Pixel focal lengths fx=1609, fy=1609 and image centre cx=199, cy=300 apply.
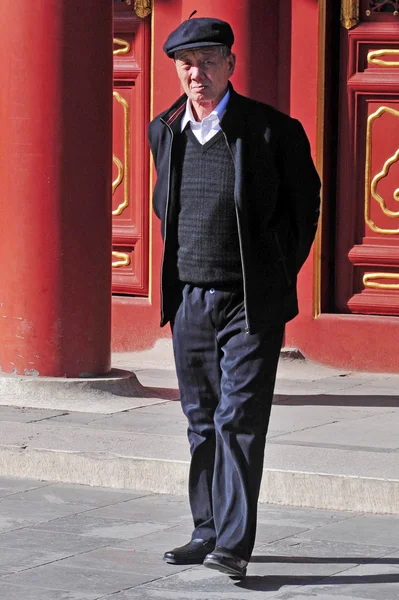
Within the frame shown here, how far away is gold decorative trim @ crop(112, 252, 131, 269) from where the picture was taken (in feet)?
34.5

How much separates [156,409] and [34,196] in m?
1.29

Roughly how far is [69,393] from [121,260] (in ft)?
7.25

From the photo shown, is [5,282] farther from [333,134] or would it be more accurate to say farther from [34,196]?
[333,134]

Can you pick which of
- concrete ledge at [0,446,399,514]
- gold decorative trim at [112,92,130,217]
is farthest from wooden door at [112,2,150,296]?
concrete ledge at [0,446,399,514]

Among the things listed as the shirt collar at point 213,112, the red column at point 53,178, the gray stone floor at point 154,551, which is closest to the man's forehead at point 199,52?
the shirt collar at point 213,112

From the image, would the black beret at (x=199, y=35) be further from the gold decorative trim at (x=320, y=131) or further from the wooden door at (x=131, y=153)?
the wooden door at (x=131, y=153)

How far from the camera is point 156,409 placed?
8.30m

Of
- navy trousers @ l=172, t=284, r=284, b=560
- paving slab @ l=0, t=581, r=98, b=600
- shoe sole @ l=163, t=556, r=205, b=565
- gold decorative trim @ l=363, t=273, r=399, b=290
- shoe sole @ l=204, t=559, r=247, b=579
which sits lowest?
shoe sole @ l=163, t=556, r=205, b=565

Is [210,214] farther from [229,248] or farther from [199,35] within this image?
[199,35]

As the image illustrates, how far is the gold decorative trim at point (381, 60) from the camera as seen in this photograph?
971 cm

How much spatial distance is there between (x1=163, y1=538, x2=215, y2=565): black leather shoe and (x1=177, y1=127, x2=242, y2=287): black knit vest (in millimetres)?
926

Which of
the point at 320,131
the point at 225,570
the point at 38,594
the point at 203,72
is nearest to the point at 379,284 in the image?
the point at 320,131

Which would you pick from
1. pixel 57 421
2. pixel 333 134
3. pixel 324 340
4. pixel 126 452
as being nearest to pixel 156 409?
pixel 57 421

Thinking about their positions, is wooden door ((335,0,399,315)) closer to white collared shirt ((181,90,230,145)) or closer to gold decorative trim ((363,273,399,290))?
gold decorative trim ((363,273,399,290))
